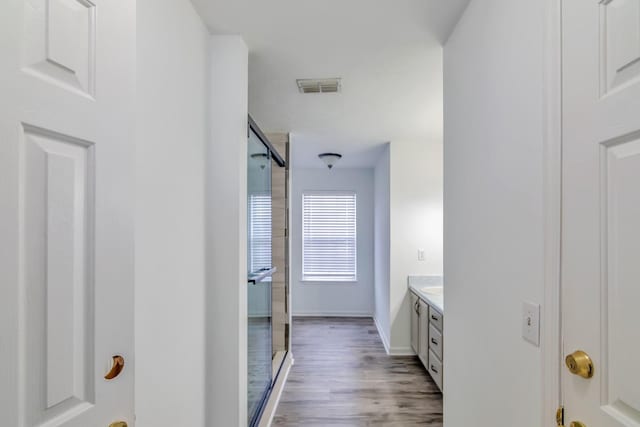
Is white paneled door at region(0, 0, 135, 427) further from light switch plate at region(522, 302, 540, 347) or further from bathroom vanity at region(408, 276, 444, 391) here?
bathroom vanity at region(408, 276, 444, 391)

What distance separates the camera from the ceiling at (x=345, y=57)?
1598 millimetres

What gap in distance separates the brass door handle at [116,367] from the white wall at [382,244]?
Result: 3410 mm

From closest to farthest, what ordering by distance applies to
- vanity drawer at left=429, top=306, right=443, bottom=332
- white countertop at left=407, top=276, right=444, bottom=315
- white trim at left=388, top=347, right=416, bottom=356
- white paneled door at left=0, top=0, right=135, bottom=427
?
white paneled door at left=0, top=0, right=135, bottom=427, vanity drawer at left=429, top=306, right=443, bottom=332, white countertop at left=407, top=276, right=444, bottom=315, white trim at left=388, top=347, right=416, bottom=356

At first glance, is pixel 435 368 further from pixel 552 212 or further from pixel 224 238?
pixel 552 212

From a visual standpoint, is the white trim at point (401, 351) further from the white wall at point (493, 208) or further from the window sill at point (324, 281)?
the white wall at point (493, 208)

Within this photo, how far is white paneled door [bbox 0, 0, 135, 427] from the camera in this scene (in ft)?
2.16

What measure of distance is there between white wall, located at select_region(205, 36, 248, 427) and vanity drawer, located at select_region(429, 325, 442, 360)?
1796 mm

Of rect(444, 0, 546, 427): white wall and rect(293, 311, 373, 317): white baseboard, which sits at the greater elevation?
rect(444, 0, 546, 427): white wall

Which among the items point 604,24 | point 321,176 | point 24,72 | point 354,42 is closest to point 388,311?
A: point 321,176

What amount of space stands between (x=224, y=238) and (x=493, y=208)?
1254mm

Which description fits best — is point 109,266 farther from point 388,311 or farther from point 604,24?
point 388,311

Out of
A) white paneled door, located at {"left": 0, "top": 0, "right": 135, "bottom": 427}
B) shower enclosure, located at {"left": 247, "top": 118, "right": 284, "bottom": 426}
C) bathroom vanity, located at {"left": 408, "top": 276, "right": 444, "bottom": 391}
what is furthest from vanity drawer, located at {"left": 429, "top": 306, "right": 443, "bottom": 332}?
white paneled door, located at {"left": 0, "top": 0, "right": 135, "bottom": 427}

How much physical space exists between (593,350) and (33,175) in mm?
1283

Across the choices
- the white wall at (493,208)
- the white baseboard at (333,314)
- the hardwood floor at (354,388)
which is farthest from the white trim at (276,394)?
the white baseboard at (333,314)
